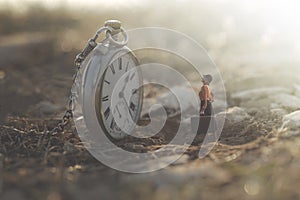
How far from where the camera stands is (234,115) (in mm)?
6324

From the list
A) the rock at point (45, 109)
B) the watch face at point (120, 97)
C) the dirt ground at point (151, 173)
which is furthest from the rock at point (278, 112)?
the rock at point (45, 109)

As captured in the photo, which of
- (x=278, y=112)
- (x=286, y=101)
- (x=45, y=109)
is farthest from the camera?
(x=45, y=109)

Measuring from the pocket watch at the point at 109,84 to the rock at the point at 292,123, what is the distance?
158 cm

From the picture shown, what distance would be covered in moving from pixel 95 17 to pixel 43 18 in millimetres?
1425

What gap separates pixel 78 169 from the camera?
4.71 metres

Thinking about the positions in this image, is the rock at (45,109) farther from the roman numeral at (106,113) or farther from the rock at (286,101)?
the rock at (286,101)

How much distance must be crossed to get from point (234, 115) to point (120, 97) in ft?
5.06

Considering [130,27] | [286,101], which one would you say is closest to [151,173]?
[286,101]

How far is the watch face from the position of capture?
204 inches

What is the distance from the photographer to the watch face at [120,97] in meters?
5.19

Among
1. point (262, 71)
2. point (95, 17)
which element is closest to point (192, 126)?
point (262, 71)

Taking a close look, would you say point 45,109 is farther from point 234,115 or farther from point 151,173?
point 151,173

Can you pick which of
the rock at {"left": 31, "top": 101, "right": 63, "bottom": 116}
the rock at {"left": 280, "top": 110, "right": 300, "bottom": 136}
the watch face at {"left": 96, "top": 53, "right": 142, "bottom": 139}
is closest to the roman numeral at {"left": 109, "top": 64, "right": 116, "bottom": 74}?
the watch face at {"left": 96, "top": 53, "right": 142, "bottom": 139}

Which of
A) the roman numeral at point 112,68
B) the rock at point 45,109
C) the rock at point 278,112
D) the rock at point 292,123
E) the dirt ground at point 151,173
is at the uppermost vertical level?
the roman numeral at point 112,68
